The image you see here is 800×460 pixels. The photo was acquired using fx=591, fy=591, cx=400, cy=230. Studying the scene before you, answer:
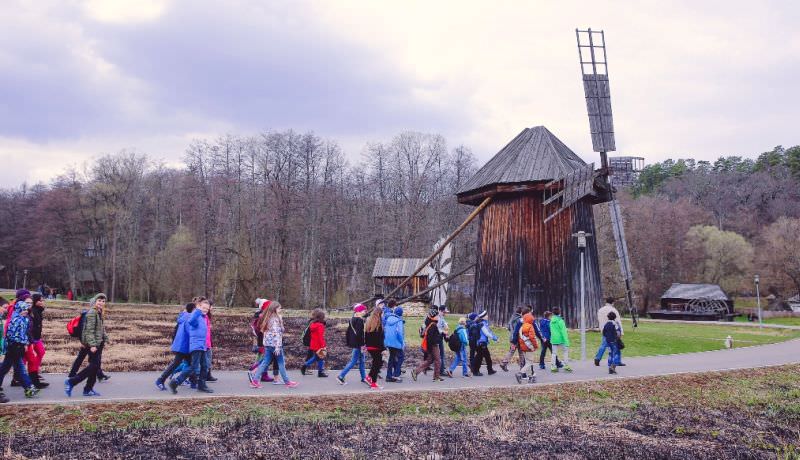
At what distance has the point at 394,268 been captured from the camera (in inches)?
1806

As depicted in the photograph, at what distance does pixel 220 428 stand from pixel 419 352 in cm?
1115

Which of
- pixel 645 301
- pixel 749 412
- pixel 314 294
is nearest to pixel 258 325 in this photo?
pixel 749 412

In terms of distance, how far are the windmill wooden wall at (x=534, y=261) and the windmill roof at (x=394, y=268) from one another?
19.4 meters

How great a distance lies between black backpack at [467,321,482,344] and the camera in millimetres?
13609

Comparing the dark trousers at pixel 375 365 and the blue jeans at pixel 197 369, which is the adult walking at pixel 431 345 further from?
the blue jeans at pixel 197 369

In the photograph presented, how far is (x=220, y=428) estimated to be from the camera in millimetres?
8031

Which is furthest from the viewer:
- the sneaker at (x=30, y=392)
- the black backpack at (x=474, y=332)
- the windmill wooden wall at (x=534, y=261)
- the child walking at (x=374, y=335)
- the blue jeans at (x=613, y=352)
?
the windmill wooden wall at (x=534, y=261)

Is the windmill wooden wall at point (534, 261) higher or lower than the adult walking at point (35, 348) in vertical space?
higher

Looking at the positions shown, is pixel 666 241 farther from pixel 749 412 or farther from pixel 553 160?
pixel 749 412

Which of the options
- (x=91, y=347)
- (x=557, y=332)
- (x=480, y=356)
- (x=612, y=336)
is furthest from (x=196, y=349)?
(x=612, y=336)

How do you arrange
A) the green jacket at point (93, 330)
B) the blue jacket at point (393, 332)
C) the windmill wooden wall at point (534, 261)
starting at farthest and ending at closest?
the windmill wooden wall at point (534, 261) → the blue jacket at point (393, 332) → the green jacket at point (93, 330)

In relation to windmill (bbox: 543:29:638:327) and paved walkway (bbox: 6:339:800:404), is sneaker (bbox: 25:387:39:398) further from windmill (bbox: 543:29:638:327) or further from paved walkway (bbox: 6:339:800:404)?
windmill (bbox: 543:29:638:327)

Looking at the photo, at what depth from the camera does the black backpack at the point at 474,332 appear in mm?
13609

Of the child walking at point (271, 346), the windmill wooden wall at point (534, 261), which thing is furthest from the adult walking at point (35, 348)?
the windmill wooden wall at point (534, 261)
